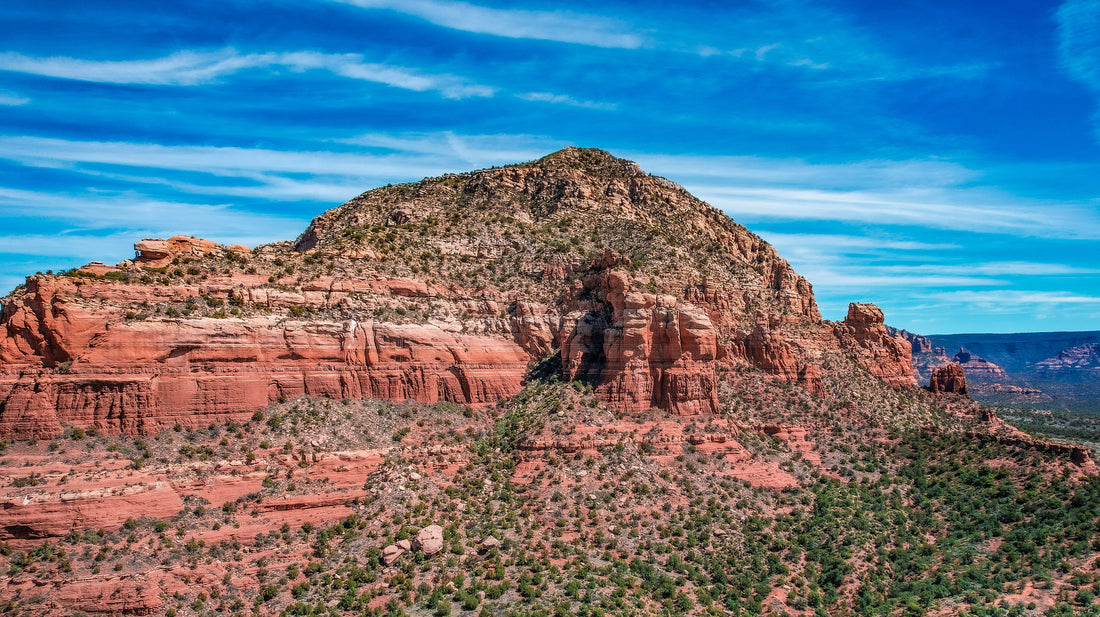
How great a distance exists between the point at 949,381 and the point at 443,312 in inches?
2683

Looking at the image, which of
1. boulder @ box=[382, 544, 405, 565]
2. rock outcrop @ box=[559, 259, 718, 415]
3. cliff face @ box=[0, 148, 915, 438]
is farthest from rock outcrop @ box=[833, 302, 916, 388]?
boulder @ box=[382, 544, 405, 565]

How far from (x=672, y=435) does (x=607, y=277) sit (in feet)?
48.1

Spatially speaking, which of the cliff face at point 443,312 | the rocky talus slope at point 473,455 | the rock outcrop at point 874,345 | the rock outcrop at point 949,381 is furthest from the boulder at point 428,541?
the rock outcrop at point 949,381

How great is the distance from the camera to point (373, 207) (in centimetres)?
8331

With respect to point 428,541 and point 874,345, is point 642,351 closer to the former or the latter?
point 428,541

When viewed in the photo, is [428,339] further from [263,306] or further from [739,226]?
[739,226]

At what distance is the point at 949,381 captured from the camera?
92.5 m

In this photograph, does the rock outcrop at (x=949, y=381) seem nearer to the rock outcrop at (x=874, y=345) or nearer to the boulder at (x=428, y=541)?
the rock outcrop at (x=874, y=345)

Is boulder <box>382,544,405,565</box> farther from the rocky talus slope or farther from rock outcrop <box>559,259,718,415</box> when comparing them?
rock outcrop <box>559,259,718,415</box>

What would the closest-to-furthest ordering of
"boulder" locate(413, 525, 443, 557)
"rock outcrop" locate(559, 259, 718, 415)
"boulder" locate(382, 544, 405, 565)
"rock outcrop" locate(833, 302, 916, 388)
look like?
"boulder" locate(382, 544, 405, 565)
"boulder" locate(413, 525, 443, 557)
"rock outcrop" locate(559, 259, 718, 415)
"rock outcrop" locate(833, 302, 916, 388)

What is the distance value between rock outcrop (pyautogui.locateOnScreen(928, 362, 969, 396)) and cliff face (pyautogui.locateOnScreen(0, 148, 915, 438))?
565cm

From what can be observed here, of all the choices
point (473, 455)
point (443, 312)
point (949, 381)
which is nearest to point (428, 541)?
point (473, 455)

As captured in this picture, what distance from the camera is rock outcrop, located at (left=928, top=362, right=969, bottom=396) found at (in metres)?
91.4

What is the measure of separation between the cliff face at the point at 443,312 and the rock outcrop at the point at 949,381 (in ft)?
18.6
